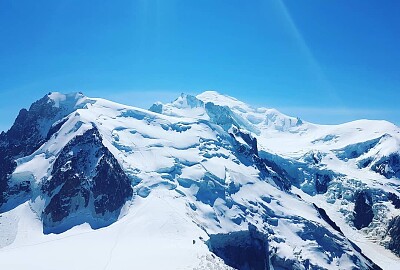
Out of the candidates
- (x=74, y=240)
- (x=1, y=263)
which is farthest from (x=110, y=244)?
(x=1, y=263)

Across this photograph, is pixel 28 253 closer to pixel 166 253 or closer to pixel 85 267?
pixel 85 267

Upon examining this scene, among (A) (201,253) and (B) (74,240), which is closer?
(A) (201,253)

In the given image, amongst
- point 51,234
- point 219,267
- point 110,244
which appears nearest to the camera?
point 219,267

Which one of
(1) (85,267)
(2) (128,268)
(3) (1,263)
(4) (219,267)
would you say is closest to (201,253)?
(4) (219,267)

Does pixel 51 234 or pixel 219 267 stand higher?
pixel 51 234

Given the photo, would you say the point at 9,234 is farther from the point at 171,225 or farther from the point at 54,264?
the point at 171,225

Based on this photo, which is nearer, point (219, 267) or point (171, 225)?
point (219, 267)

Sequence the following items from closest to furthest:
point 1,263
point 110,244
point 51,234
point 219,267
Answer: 1. point 1,263
2. point 219,267
3. point 110,244
4. point 51,234

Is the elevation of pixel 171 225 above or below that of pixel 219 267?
above

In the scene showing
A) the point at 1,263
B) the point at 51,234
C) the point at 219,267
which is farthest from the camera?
the point at 51,234
